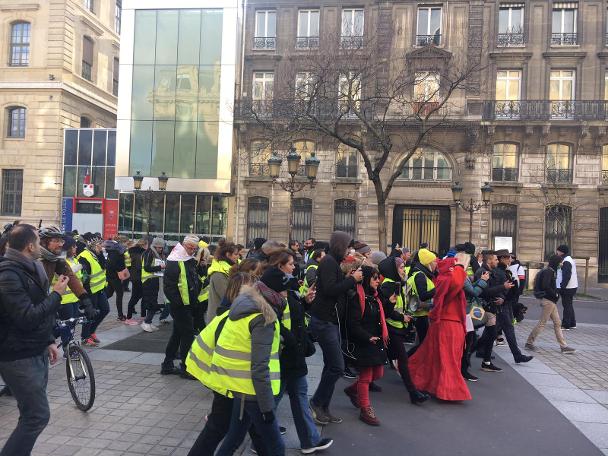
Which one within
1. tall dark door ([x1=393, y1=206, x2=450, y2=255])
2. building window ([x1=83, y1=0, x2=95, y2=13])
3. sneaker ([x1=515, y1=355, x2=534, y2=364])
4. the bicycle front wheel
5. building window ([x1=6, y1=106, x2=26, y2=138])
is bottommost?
sneaker ([x1=515, y1=355, x2=534, y2=364])

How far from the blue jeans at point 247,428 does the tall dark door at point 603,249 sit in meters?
25.6

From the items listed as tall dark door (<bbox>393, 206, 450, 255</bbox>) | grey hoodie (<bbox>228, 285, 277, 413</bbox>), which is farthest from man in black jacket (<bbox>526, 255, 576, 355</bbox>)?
tall dark door (<bbox>393, 206, 450, 255</bbox>)

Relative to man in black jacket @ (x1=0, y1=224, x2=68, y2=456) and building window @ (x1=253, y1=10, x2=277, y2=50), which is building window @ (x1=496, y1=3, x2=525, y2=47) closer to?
building window @ (x1=253, y1=10, x2=277, y2=50)

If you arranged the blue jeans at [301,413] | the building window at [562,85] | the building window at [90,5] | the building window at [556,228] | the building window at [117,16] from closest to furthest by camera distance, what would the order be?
the blue jeans at [301,413], the building window at [556,228], the building window at [562,85], the building window at [90,5], the building window at [117,16]

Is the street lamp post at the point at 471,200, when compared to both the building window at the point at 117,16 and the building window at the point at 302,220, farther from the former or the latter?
the building window at the point at 117,16

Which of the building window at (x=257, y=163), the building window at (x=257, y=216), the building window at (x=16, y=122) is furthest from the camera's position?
the building window at (x=16, y=122)

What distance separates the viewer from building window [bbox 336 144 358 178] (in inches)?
1011

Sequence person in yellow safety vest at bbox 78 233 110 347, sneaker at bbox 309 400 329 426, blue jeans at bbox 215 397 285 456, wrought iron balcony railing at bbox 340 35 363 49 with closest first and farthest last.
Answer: blue jeans at bbox 215 397 285 456 → sneaker at bbox 309 400 329 426 → person in yellow safety vest at bbox 78 233 110 347 → wrought iron balcony railing at bbox 340 35 363 49

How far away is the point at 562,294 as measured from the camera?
11375 millimetres

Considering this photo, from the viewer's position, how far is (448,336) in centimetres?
587

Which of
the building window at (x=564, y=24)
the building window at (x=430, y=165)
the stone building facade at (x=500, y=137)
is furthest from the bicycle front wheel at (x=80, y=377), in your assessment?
the building window at (x=564, y=24)

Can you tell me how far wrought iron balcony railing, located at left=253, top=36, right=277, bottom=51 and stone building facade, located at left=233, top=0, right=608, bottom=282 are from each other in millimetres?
1429

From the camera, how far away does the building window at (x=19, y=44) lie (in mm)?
29219

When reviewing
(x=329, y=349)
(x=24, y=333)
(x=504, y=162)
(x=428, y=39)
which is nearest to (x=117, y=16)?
(x=428, y=39)
